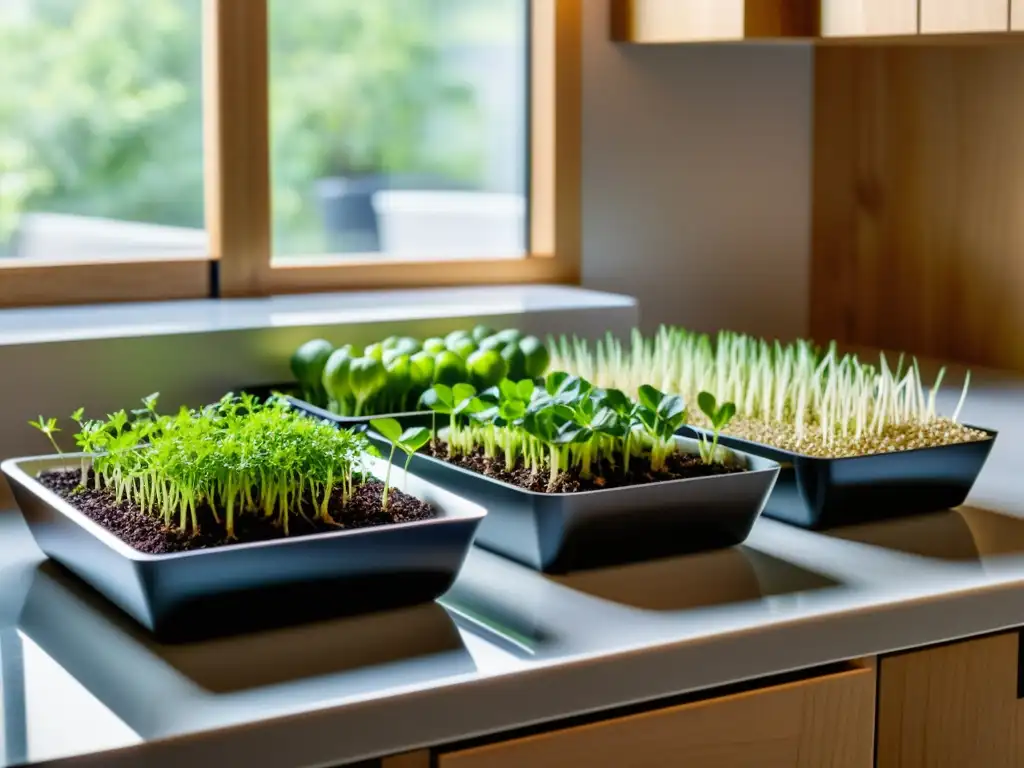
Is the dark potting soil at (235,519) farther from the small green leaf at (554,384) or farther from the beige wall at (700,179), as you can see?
the beige wall at (700,179)

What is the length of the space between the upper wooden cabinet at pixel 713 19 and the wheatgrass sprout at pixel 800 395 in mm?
447

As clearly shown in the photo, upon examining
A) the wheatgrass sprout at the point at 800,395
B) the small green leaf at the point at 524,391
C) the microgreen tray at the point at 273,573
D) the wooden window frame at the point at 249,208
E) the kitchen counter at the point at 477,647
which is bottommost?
the kitchen counter at the point at 477,647

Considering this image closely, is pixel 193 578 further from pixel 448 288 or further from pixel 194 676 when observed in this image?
pixel 448 288

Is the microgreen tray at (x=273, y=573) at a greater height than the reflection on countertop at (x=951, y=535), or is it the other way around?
the microgreen tray at (x=273, y=573)

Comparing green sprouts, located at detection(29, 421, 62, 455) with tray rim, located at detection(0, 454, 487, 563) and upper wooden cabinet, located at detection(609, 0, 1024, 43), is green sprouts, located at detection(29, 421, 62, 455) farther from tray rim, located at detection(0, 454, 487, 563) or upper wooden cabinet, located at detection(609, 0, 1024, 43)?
upper wooden cabinet, located at detection(609, 0, 1024, 43)

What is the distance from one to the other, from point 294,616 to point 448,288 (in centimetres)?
115

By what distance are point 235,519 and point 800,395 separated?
2.06 feet

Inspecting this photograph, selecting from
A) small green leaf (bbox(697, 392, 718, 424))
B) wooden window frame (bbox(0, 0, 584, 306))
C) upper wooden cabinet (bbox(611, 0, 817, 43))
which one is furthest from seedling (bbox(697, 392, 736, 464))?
wooden window frame (bbox(0, 0, 584, 306))

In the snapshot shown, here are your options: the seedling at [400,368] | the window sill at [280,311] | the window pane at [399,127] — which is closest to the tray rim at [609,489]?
the seedling at [400,368]

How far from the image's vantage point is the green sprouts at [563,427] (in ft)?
4.00

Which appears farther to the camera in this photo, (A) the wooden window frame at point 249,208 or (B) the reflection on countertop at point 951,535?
(A) the wooden window frame at point 249,208

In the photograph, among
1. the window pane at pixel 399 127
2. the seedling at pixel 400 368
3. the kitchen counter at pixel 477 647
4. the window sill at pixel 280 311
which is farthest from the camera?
the window pane at pixel 399 127

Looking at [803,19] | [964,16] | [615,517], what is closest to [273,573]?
[615,517]

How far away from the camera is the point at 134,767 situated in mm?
834
